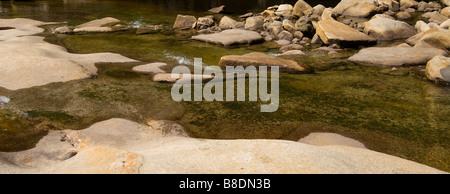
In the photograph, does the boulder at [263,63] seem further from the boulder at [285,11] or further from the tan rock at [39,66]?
the boulder at [285,11]

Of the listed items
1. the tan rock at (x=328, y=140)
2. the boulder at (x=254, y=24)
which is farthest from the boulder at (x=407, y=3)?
the tan rock at (x=328, y=140)

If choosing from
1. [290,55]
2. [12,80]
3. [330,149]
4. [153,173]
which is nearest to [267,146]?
[330,149]

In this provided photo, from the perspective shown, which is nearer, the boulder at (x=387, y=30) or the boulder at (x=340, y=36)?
the boulder at (x=340, y=36)

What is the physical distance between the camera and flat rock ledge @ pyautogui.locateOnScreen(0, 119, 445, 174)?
8.33 feet

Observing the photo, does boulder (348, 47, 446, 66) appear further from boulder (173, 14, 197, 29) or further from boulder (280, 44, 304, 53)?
boulder (173, 14, 197, 29)

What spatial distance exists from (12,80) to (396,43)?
28.0 feet

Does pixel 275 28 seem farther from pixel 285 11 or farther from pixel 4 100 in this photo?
pixel 4 100

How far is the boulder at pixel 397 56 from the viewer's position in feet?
22.9

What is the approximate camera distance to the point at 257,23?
11.8 metres

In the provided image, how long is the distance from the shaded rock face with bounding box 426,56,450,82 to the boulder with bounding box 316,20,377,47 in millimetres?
2545

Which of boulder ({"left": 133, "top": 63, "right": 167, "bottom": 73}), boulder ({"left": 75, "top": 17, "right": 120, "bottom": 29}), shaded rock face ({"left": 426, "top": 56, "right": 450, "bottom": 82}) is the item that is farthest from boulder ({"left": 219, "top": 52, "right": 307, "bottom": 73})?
boulder ({"left": 75, "top": 17, "right": 120, "bottom": 29})

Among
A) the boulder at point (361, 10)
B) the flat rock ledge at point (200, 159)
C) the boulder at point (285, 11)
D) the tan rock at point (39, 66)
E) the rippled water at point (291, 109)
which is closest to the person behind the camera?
the flat rock ledge at point (200, 159)
